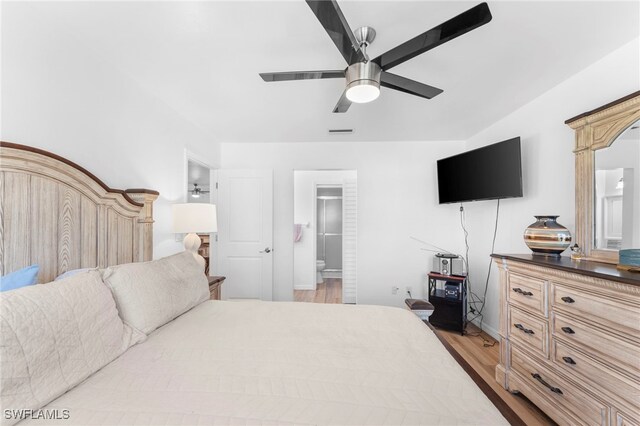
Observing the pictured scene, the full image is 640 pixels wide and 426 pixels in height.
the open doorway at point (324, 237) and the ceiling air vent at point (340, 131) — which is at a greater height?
the ceiling air vent at point (340, 131)

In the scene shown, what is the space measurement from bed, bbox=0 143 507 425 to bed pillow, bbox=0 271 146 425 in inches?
2.0

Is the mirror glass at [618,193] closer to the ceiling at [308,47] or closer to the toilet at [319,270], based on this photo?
the ceiling at [308,47]

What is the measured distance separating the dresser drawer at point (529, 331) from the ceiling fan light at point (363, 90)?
5.87ft

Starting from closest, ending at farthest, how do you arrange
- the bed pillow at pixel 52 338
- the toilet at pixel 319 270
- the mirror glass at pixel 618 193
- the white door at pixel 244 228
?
1. the bed pillow at pixel 52 338
2. the mirror glass at pixel 618 193
3. the white door at pixel 244 228
4. the toilet at pixel 319 270

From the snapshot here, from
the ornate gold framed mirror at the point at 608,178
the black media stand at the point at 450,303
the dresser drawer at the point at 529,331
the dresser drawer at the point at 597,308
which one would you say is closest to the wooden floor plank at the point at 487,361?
the black media stand at the point at 450,303

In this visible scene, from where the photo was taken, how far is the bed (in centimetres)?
80

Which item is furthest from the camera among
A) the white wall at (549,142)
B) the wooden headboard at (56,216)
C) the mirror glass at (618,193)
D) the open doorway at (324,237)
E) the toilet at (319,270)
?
the toilet at (319,270)

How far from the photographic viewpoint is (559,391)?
1559 millimetres

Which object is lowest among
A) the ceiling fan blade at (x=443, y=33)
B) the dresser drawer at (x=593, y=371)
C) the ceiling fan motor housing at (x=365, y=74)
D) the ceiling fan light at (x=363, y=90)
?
the dresser drawer at (x=593, y=371)

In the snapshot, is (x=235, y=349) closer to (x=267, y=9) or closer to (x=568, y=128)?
(x=267, y=9)

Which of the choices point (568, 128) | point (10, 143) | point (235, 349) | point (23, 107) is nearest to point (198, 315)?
point (235, 349)

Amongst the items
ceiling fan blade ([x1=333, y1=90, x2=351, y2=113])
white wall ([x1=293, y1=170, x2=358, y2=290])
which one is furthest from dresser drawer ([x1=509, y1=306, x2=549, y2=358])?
white wall ([x1=293, y1=170, x2=358, y2=290])

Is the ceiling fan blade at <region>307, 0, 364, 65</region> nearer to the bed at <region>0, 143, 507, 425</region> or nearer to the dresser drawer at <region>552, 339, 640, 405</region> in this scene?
the bed at <region>0, 143, 507, 425</region>

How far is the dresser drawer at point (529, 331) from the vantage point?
1.66 m
